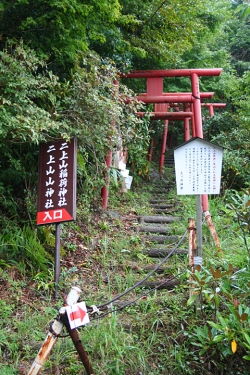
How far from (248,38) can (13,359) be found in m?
17.1

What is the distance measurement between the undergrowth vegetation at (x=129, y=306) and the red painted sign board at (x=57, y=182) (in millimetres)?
548

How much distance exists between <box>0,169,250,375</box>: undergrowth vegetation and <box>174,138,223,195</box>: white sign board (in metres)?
0.36

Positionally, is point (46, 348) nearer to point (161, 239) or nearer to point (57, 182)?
point (57, 182)

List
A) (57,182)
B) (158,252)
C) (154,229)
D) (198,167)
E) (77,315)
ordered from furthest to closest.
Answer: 1. (154,229)
2. (158,252)
3. (57,182)
4. (198,167)
5. (77,315)

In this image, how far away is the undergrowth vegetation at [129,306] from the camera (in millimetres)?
3072

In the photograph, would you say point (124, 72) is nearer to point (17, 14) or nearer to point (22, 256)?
point (17, 14)

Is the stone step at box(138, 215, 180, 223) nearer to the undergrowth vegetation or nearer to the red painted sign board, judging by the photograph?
the undergrowth vegetation

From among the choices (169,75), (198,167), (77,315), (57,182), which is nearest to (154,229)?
(57,182)

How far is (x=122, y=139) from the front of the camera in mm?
6277

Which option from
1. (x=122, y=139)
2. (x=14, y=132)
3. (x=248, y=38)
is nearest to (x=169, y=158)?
(x=248, y=38)

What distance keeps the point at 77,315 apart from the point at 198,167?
2255mm

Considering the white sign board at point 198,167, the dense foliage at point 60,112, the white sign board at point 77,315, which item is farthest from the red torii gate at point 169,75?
the white sign board at point 77,315

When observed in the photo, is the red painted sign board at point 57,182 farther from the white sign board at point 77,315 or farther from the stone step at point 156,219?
the stone step at point 156,219

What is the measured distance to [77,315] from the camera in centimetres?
234
